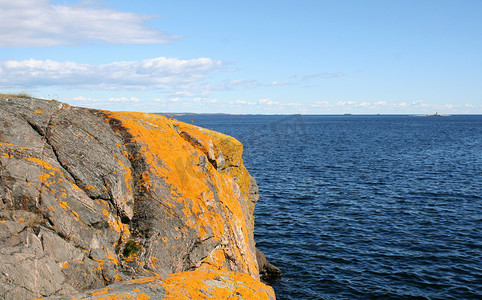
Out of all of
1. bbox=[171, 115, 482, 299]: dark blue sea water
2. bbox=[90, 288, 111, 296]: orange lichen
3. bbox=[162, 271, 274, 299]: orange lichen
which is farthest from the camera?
bbox=[171, 115, 482, 299]: dark blue sea water

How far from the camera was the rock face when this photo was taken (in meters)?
8.99

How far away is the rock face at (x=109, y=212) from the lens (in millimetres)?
8992

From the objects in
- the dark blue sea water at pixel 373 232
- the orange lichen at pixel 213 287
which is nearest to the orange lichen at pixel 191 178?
the orange lichen at pixel 213 287

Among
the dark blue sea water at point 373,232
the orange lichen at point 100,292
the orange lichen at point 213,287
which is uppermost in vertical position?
the orange lichen at point 100,292

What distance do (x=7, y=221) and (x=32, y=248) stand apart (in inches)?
40.2

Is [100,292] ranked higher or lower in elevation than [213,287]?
higher

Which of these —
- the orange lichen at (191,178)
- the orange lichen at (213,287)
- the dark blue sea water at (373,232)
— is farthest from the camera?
the dark blue sea water at (373,232)

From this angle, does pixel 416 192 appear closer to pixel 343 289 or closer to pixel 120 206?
pixel 343 289

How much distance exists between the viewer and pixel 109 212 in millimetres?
11461

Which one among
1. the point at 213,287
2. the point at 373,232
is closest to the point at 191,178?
the point at 213,287

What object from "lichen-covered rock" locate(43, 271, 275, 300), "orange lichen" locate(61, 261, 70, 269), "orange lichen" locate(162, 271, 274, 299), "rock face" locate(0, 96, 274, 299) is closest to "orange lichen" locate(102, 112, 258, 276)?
"rock face" locate(0, 96, 274, 299)

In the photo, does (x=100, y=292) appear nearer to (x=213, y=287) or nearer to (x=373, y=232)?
(x=213, y=287)

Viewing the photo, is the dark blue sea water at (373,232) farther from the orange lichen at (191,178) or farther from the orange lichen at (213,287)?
the orange lichen at (213,287)

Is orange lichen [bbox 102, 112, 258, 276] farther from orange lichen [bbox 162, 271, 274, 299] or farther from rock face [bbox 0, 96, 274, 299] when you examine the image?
orange lichen [bbox 162, 271, 274, 299]
